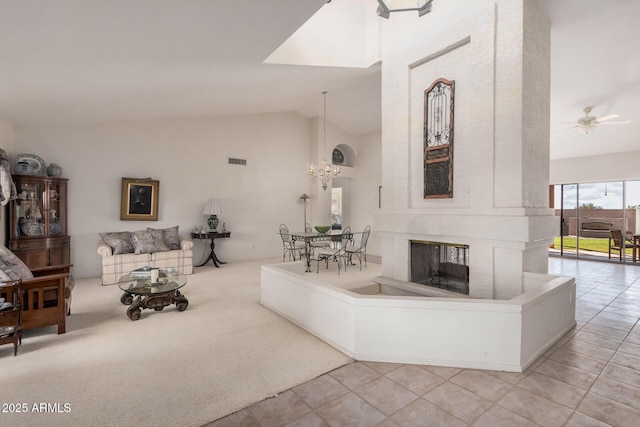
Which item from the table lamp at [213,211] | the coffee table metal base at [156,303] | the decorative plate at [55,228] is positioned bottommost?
the coffee table metal base at [156,303]

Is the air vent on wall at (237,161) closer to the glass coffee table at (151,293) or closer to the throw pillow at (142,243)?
the throw pillow at (142,243)

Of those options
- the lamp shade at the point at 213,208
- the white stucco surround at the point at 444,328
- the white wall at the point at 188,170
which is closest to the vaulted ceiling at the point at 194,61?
the white wall at the point at 188,170

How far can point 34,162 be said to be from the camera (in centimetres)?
521

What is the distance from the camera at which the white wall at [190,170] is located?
5.97 metres

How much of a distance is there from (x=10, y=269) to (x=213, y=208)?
4.06 meters

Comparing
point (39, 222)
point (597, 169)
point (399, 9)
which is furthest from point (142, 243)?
point (597, 169)

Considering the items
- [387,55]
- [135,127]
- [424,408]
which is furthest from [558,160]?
[135,127]

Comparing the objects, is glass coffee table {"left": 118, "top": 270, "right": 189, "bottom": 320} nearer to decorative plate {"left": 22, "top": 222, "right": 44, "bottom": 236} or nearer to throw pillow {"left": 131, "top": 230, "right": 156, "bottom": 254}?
throw pillow {"left": 131, "top": 230, "right": 156, "bottom": 254}

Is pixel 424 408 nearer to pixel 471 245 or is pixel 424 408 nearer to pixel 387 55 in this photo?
pixel 471 245

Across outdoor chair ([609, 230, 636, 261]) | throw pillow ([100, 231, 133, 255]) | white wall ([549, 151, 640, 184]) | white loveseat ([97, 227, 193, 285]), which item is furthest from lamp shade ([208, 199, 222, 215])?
outdoor chair ([609, 230, 636, 261])

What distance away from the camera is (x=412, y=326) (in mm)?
2762

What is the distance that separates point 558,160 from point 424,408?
9.94m

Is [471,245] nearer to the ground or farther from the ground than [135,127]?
nearer to the ground

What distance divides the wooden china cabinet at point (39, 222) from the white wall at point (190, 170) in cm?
34
